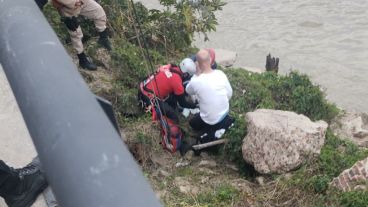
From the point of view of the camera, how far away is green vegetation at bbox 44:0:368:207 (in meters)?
5.20

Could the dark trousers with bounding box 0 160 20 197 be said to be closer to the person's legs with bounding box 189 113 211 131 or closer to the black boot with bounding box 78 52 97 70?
the person's legs with bounding box 189 113 211 131

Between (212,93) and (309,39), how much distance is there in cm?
1016

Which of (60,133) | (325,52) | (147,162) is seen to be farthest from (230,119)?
(325,52)

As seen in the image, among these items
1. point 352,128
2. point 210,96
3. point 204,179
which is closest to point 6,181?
point 204,179

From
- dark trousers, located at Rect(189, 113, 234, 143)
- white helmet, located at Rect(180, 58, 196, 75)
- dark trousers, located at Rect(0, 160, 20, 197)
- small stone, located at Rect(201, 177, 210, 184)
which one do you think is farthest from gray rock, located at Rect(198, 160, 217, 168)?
dark trousers, located at Rect(0, 160, 20, 197)

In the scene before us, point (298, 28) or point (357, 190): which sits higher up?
point (357, 190)

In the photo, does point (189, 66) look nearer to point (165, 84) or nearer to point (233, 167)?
point (165, 84)

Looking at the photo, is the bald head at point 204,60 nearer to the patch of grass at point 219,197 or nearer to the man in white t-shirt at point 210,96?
the man in white t-shirt at point 210,96

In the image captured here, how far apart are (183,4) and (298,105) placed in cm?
258

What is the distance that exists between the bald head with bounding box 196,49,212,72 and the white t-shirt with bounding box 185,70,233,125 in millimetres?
72

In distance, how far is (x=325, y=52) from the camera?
49.3 ft

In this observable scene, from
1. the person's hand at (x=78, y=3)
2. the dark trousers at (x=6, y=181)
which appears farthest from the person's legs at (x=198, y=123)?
the dark trousers at (x=6, y=181)

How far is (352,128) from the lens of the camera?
836cm

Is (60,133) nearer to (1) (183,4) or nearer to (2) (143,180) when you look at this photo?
(2) (143,180)
